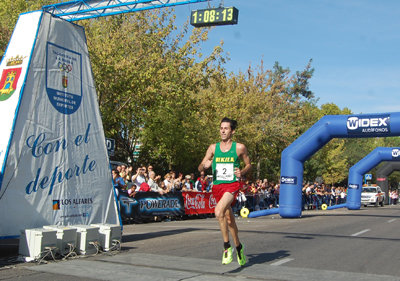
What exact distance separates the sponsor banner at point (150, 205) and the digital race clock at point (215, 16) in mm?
6521

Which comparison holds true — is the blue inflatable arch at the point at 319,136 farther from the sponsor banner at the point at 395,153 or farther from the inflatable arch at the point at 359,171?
the sponsor banner at the point at 395,153

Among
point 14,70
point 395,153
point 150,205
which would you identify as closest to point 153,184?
point 150,205

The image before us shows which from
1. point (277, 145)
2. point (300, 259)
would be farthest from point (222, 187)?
point (277, 145)

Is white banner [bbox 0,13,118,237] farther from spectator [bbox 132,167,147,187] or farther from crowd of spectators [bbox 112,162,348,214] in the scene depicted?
spectator [bbox 132,167,147,187]

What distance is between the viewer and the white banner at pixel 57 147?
7.51 meters

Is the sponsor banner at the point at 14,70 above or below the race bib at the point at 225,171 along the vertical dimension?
above

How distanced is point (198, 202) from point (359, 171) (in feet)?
53.4

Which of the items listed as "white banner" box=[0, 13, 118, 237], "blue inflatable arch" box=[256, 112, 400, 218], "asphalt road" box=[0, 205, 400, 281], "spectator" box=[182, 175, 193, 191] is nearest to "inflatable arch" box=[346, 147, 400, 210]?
"blue inflatable arch" box=[256, 112, 400, 218]

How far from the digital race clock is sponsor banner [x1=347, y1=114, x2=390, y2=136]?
900cm

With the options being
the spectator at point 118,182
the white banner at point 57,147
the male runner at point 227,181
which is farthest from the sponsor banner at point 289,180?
the male runner at point 227,181

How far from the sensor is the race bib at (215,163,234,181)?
6.84 m

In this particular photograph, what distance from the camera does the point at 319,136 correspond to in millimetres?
18625

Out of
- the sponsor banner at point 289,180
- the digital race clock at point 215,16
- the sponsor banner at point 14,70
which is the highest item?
the digital race clock at point 215,16

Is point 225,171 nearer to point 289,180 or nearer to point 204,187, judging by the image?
point 289,180
